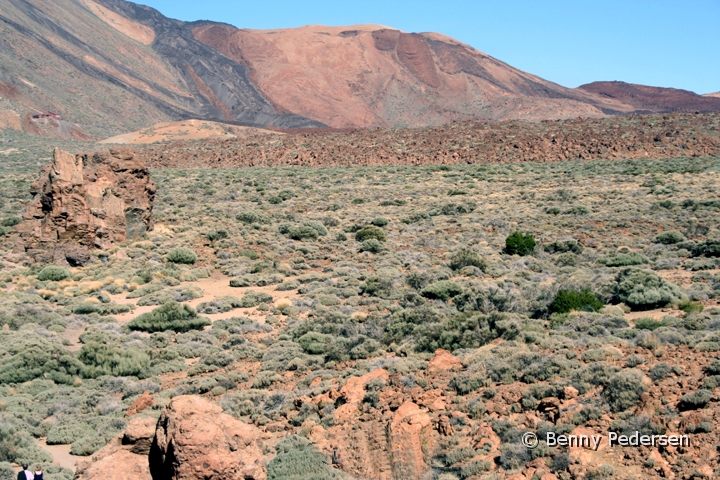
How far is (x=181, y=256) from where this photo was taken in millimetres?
20859

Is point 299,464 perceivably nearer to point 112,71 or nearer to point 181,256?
point 181,256

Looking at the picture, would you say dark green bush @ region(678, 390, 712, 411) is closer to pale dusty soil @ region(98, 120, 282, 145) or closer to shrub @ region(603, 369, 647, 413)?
shrub @ region(603, 369, 647, 413)

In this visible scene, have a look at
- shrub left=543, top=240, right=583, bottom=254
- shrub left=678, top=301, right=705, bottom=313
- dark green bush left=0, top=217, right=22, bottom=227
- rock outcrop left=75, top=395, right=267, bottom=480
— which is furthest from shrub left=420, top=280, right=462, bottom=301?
dark green bush left=0, top=217, right=22, bottom=227

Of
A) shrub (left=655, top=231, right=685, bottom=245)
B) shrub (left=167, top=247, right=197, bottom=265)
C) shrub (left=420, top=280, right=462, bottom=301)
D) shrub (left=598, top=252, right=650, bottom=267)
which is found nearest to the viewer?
shrub (left=420, top=280, right=462, bottom=301)

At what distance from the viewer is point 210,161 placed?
51.3 metres

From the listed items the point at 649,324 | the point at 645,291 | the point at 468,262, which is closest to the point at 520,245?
the point at 468,262

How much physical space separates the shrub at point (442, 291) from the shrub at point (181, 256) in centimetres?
927

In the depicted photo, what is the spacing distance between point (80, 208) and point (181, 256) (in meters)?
3.61

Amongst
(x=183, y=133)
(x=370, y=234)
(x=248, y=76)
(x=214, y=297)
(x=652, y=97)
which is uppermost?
(x=652, y=97)

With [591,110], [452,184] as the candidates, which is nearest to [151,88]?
[591,110]

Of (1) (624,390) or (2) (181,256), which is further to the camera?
(2) (181,256)

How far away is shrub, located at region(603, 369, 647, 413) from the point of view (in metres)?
7.28

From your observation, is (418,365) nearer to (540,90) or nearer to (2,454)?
(2,454)

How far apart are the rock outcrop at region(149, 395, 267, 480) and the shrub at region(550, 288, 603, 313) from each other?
7.78 m
